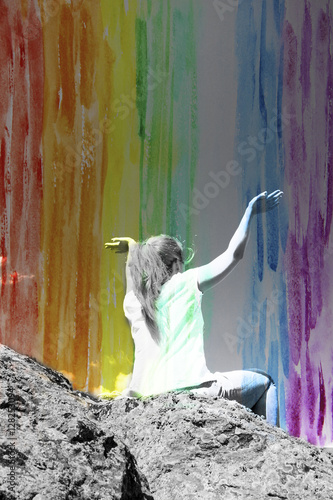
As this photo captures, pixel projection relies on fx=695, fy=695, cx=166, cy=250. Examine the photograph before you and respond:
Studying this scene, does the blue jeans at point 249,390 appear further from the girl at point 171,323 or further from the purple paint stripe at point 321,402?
the purple paint stripe at point 321,402

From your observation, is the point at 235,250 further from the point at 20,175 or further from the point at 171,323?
the point at 20,175

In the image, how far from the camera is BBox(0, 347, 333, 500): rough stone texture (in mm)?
1784

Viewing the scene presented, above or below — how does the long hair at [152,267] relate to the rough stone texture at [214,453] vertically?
above

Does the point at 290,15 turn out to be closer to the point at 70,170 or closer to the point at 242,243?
the point at 242,243

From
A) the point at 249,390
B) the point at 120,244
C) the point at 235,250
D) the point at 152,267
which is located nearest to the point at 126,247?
the point at 120,244

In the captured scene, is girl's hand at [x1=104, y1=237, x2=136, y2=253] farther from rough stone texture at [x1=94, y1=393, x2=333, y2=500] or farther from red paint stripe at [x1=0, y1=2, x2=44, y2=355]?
rough stone texture at [x1=94, y1=393, x2=333, y2=500]

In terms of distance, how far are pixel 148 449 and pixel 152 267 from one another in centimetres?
87

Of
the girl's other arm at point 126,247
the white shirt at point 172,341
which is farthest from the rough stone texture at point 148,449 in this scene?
the girl's other arm at point 126,247

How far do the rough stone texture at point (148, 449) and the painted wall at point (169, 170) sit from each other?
0.41 meters

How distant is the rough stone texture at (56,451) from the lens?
1.71 m

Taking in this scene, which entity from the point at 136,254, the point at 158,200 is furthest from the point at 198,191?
the point at 136,254

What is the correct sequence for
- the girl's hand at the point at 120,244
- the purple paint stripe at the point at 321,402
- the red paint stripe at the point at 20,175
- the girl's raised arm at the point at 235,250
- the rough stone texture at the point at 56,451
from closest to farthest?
the rough stone texture at the point at 56,451, the red paint stripe at the point at 20,175, the girl's hand at the point at 120,244, the girl's raised arm at the point at 235,250, the purple paint stripe at the point at 321,402

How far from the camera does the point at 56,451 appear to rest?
6.01ft

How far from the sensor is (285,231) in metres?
3.37
